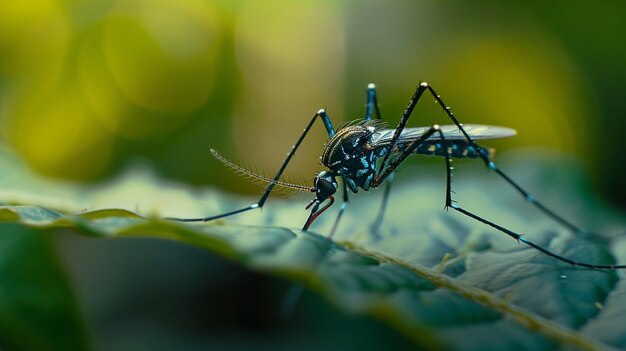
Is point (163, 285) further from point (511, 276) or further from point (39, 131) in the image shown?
point (39, 131)

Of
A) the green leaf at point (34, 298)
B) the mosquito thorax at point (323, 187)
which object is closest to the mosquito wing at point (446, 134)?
the mosquito thorax at point (323, 187)

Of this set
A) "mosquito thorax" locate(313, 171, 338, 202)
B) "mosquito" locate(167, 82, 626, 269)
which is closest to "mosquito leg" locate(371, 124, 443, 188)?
"mosquito" locate(167, 82, 626, 269)

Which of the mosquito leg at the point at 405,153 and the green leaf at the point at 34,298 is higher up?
the mosquito leg at the point at 405,153

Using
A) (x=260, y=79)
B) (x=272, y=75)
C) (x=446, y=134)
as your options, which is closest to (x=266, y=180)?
(x=446, y=134)

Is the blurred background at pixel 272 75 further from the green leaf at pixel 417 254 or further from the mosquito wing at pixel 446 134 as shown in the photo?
the mosquito wing at pixel 446 134

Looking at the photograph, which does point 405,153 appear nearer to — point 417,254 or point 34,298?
point 417,254

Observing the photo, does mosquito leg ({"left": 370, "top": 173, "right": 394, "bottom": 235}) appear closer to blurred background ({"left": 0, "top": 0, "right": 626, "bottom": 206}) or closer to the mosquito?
the mosquito

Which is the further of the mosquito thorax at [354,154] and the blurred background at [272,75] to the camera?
the blurred background at [272,75]
